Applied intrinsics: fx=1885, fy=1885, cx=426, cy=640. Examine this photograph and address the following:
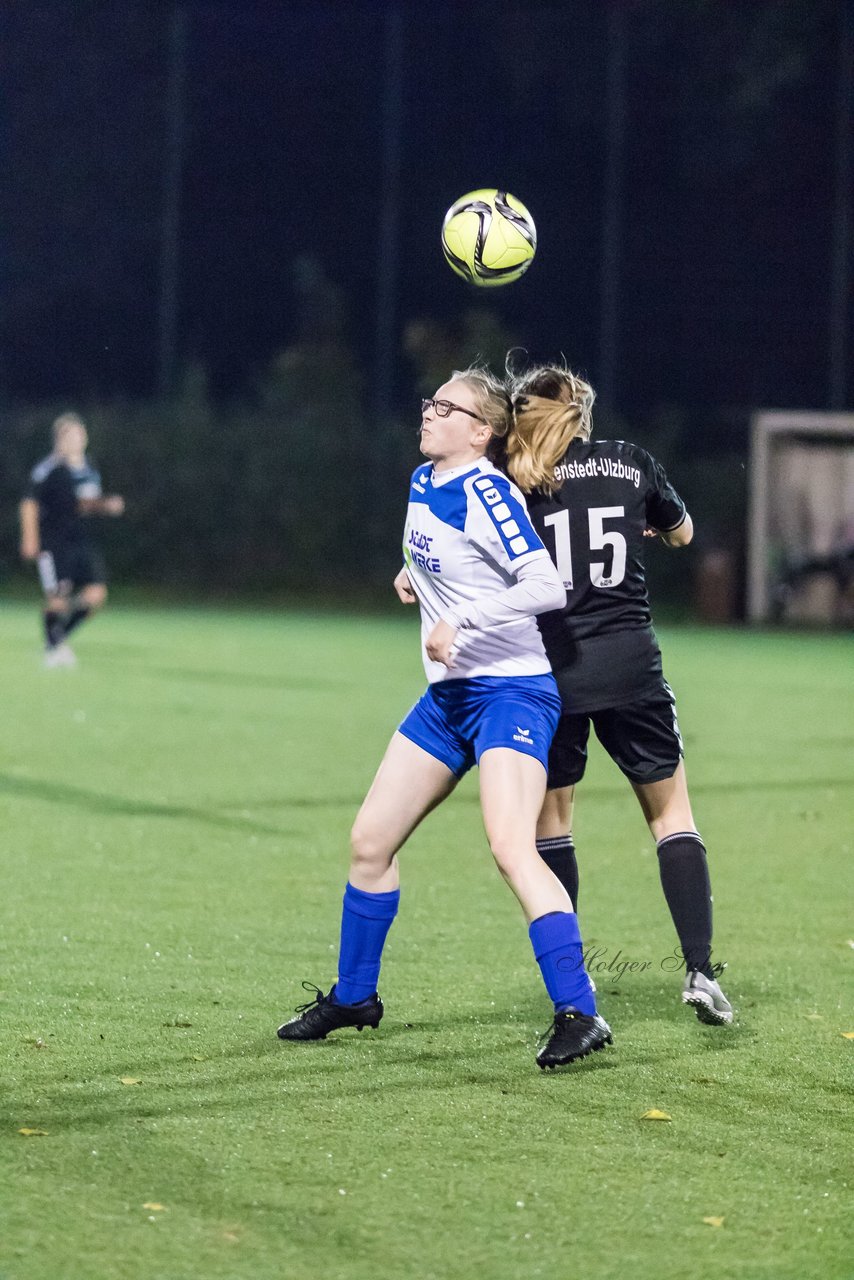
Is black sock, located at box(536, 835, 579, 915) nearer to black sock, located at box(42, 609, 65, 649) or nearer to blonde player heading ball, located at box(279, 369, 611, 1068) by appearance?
blonde player heading ball, located at box(279, 369, 611, 1068)

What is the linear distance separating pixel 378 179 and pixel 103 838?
29193mm

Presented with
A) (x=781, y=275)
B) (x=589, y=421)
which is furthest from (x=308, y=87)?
(x=589, y=421)

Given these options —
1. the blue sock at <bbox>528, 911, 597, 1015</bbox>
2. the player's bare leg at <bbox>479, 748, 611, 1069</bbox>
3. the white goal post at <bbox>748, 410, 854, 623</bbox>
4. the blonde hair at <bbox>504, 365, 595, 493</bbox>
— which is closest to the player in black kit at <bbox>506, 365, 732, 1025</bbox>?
the blonde hair at <bbox>504, 365, 595, 493</bbox>

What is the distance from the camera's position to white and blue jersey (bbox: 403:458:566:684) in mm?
4941

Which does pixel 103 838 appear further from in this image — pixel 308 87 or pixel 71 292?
pixel 308 87

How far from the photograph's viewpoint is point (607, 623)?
5.49 metres

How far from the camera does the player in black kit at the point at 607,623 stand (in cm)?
532

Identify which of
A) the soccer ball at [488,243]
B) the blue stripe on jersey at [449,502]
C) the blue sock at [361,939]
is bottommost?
the blue sock at [361,939]

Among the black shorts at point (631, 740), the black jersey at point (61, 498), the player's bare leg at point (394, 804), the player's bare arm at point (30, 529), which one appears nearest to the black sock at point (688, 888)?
the black shorts at point (631, 740)

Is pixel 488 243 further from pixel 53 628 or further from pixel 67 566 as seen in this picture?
pixel 67 566

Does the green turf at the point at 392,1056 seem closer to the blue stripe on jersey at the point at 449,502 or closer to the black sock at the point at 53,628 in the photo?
the blue stripe on jersey at the point at 449,502

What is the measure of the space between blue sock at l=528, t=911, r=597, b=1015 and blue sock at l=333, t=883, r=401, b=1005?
484mm

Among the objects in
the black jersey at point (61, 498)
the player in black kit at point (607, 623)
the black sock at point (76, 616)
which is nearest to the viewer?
the player in black kit at point (607, 623)

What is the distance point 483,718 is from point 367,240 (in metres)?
32.4
